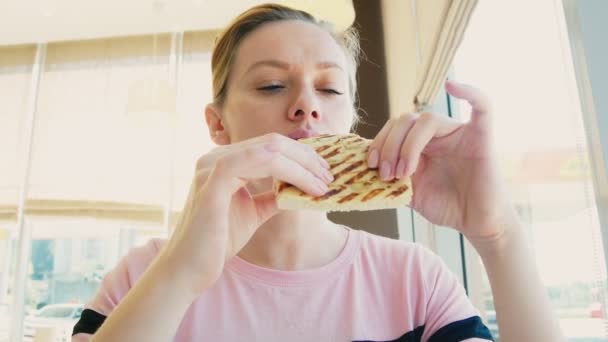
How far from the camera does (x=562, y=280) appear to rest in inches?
52.7

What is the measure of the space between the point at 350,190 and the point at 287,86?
36cm

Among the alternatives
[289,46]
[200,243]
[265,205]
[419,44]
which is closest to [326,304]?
[265,205]

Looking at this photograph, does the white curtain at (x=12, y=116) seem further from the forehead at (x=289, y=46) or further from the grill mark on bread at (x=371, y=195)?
the grill mark on bread at (x=371, y=195)

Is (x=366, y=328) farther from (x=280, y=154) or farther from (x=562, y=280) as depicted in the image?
(x=562, y=280)

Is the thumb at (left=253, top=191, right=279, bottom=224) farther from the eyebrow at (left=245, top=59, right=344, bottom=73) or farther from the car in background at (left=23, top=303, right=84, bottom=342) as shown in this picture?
the car in background at (left=23, top=303, right=84, bottom=342)

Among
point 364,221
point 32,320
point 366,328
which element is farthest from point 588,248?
point 32,320

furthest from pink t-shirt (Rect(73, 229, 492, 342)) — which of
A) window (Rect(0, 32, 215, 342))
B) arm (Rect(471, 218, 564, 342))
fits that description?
window (Rect(0, 32, 215, 342))

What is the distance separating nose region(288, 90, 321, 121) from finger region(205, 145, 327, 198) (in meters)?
0.24

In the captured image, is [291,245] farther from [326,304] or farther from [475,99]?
[475,99]

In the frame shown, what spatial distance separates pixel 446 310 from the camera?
41.6 inches

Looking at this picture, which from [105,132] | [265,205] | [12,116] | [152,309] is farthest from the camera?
[12,116]

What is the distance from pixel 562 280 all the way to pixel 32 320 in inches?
231

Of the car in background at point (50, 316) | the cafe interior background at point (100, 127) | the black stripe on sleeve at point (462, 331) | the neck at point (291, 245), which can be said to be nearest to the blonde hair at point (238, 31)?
the neck at point (291, 245)

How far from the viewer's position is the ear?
126 centimetres
